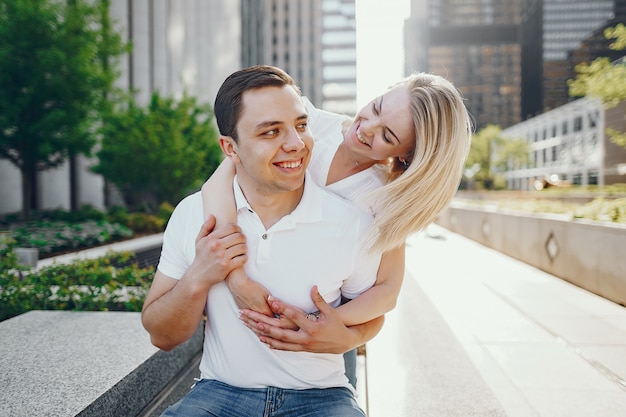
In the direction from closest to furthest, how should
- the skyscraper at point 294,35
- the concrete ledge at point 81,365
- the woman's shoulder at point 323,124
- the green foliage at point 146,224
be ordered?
the concrete ledge at point 81,365 → the woman's shoulder at point 323,124 → the green foliage at point 146,224 → the skyscraper at point 294,35

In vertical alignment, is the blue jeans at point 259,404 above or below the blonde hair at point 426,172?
below

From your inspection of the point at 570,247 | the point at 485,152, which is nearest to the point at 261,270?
the point at 570,247

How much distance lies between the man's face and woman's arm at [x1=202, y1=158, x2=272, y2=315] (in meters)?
0.20

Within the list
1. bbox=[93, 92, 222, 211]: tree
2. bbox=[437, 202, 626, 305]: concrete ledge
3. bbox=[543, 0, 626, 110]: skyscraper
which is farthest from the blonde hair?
bbox=[543, 0, 626, 110]: skyscraper

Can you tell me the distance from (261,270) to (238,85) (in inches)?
31.9

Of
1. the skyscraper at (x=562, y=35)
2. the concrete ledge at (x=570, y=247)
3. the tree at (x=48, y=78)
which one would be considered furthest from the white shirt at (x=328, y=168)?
the skyscraper at (x=562, y=35)

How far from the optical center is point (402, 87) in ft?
9.42

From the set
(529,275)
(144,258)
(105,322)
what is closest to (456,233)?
(529,275)

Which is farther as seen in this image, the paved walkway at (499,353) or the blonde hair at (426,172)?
the paved walkway at (499,353)

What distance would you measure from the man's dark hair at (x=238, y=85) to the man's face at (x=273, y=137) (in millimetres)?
25

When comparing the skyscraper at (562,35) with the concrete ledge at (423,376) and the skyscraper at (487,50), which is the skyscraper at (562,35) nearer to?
the skyscraper at (487,50)

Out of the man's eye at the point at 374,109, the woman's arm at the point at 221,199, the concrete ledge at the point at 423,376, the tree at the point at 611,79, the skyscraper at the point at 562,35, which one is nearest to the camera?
the woman's arm at the point at 221,199

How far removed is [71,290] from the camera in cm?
541

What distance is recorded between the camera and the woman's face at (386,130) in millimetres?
2762
